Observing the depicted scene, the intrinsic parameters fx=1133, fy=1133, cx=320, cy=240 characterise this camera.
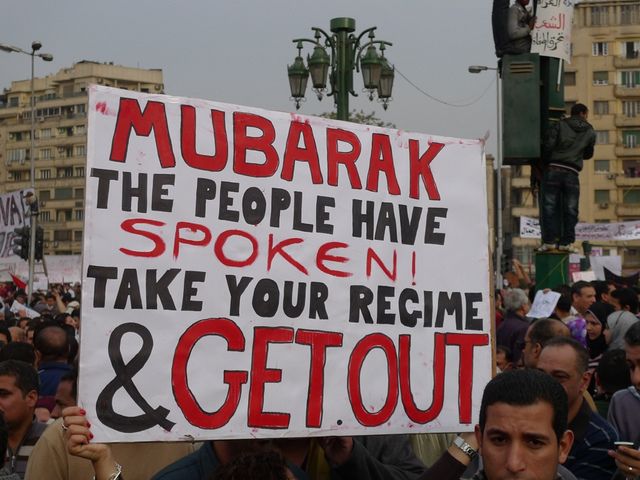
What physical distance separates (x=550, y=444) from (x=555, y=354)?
1711 mm

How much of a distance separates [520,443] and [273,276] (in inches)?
49.6

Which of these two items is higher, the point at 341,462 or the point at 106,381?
the point at 106,381

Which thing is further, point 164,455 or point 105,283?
point 164,455

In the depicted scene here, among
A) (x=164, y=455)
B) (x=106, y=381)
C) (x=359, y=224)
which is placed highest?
(x=359, y=224)

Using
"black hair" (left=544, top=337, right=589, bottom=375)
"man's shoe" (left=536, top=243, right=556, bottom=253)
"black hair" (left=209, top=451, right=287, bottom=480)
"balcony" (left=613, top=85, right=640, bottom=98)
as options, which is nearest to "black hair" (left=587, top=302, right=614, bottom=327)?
"man's shoe" (left=536, top=243, right=556, bottom=253)

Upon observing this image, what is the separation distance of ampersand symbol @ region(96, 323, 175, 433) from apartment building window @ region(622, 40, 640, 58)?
261 feet

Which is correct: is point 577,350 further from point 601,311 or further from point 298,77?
point 298,77

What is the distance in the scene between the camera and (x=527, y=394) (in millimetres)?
3289

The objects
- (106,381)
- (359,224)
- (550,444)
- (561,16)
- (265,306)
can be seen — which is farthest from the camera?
(561,16)

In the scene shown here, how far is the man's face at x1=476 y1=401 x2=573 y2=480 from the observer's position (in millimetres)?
3152

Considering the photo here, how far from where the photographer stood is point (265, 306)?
4090mm

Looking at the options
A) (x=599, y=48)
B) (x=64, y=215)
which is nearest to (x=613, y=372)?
(x=599, y=48)

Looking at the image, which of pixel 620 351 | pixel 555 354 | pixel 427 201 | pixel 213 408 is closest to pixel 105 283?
pixel 213 408

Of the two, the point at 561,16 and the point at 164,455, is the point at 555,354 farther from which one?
the point at 561,16
